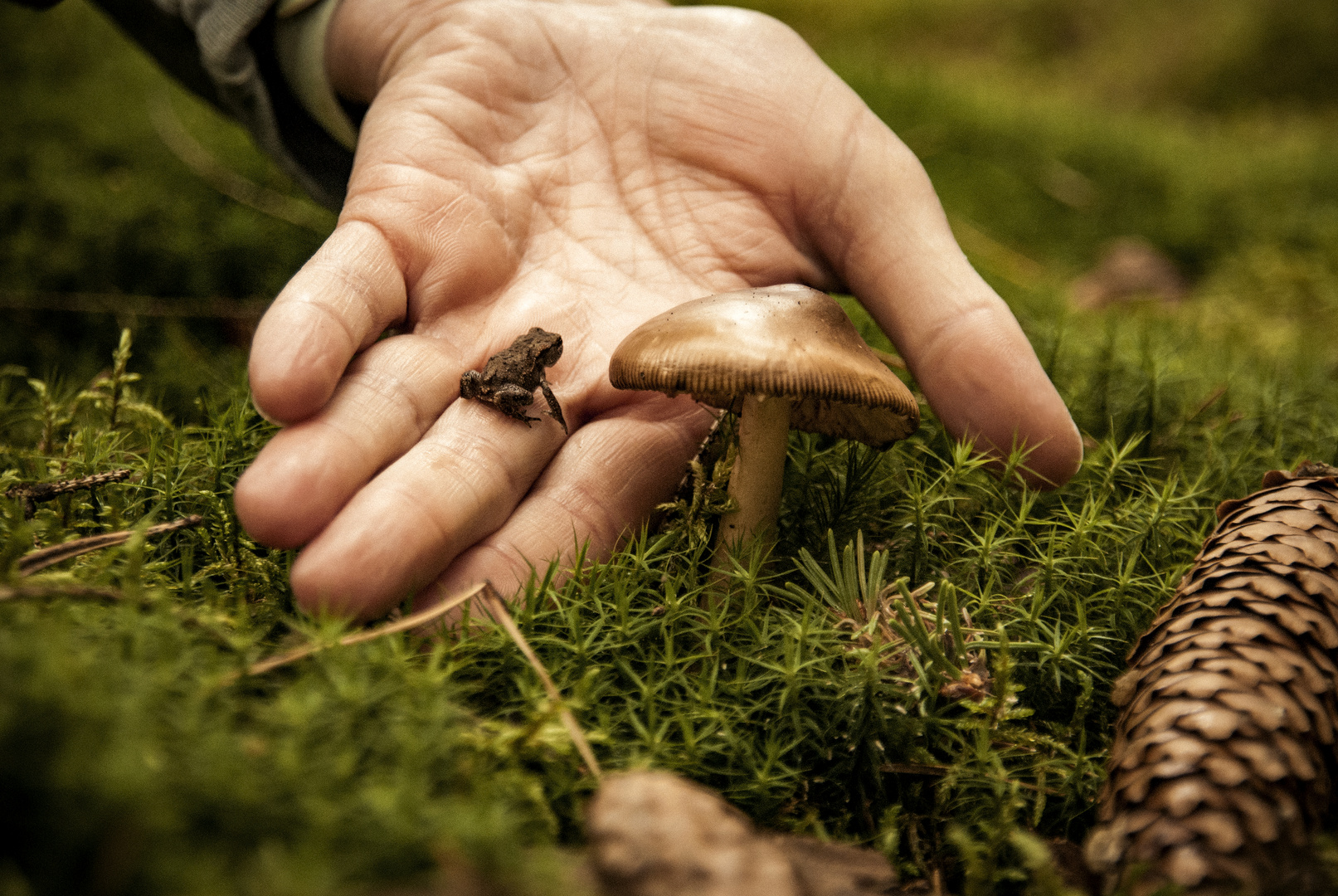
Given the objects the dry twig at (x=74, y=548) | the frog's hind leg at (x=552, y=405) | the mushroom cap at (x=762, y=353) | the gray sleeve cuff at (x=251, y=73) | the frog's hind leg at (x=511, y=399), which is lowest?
the dry twig at (x=74, y=548)

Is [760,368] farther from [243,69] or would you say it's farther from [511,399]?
[243,69]

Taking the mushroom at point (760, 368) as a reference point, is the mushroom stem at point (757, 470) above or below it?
below

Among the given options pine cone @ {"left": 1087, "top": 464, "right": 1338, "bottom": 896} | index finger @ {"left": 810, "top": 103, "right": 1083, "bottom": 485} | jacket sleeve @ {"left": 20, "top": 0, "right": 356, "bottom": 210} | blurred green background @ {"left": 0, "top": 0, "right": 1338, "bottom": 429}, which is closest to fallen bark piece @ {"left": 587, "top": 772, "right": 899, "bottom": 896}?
pine cone @ {"left": 1087, "top": 464, "right": 1338, "bottom": 896}

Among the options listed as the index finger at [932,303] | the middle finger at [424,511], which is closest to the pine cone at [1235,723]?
the index finger at [932,303]

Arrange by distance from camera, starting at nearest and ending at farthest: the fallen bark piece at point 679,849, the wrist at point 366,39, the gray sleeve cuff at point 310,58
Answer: the fallen bark piece at point 679,849, the wrist at point 366,39, the gray sleeve cuff at point 310,58

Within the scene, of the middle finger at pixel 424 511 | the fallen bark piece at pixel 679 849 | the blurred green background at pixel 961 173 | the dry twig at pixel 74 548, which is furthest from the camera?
the blurred green background at pixel 961 173

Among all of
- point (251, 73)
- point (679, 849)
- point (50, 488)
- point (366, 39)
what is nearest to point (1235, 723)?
point (679, 849)

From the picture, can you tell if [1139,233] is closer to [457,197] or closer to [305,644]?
[457,197]

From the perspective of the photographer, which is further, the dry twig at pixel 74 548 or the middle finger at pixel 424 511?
the middle finger at pixel 424 511

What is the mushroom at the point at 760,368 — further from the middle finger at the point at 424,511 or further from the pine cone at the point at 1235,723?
the pine cone at the point at 1235,723
